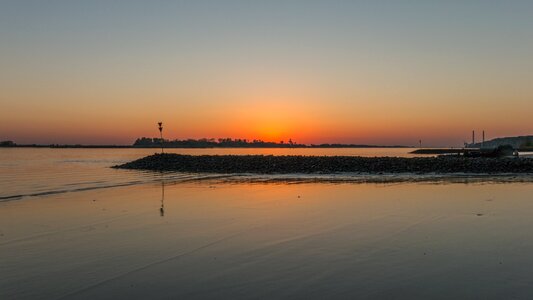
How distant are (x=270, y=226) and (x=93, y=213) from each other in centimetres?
691

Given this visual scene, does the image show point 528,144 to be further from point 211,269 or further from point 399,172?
point 211,269

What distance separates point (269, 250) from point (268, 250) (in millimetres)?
22

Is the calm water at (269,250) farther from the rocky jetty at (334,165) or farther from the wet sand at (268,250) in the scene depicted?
the rocky jetty at (334,165)

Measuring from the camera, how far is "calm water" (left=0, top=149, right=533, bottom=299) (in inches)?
281

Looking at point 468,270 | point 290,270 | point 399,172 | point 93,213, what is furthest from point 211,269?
point 399,172

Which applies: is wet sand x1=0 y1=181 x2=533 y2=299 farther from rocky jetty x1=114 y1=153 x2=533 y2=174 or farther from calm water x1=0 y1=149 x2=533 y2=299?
rocky jetty x1=114 y1=153 x2=533 y2=174

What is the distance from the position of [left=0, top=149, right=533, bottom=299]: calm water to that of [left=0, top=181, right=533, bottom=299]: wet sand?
0.10 ft

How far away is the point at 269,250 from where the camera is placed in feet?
32.4

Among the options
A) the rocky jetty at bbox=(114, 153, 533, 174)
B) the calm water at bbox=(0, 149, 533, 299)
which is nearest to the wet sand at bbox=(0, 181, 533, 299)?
the calm water at bbox=(0, 149, 533, 299)

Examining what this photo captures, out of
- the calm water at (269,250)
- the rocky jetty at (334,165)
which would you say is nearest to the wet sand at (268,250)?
the calm water at (269,250)

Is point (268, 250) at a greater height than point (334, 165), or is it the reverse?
point (334, 165)

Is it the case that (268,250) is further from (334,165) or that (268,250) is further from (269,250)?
(334,165)

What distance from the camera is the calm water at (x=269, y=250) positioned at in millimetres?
7129

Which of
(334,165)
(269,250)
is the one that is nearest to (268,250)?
(269,250)
